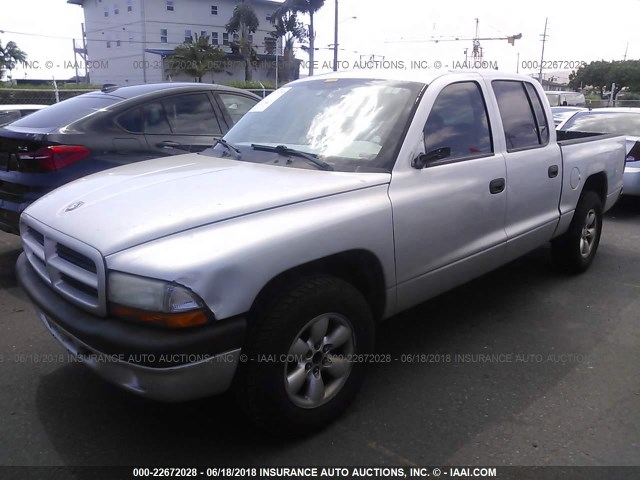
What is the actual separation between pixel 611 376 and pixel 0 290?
4686 millimetres

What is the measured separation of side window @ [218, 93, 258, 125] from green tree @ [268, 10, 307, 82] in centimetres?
4393

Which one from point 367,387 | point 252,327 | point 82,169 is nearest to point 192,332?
point 252,327

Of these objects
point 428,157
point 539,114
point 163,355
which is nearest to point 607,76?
point 539,114

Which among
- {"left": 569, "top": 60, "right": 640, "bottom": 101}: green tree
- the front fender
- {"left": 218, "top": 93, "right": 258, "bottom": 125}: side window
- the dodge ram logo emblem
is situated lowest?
the front fender

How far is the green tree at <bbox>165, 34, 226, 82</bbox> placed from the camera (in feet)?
143

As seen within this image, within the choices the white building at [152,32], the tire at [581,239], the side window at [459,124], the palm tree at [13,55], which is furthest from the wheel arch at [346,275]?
the palm tree at [13,55]

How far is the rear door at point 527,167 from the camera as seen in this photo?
384 centimetres

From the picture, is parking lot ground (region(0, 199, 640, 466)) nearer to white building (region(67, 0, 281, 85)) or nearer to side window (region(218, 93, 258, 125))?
side window (region(218, 93, 258, 125))

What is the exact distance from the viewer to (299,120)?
3441 millimetres

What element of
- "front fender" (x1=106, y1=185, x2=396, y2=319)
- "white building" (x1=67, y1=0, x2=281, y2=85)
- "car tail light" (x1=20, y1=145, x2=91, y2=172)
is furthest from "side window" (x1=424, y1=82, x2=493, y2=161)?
"white building" (x1=67, y1=0, x2=281, y2=85)

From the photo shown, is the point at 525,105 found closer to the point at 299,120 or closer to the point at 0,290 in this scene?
the point at 299,120

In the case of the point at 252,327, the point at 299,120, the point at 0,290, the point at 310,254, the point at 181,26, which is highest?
the point at 181,26

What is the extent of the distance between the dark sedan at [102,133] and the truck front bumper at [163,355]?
8.87ft

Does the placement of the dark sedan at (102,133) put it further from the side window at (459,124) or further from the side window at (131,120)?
the side window at (459,124)
